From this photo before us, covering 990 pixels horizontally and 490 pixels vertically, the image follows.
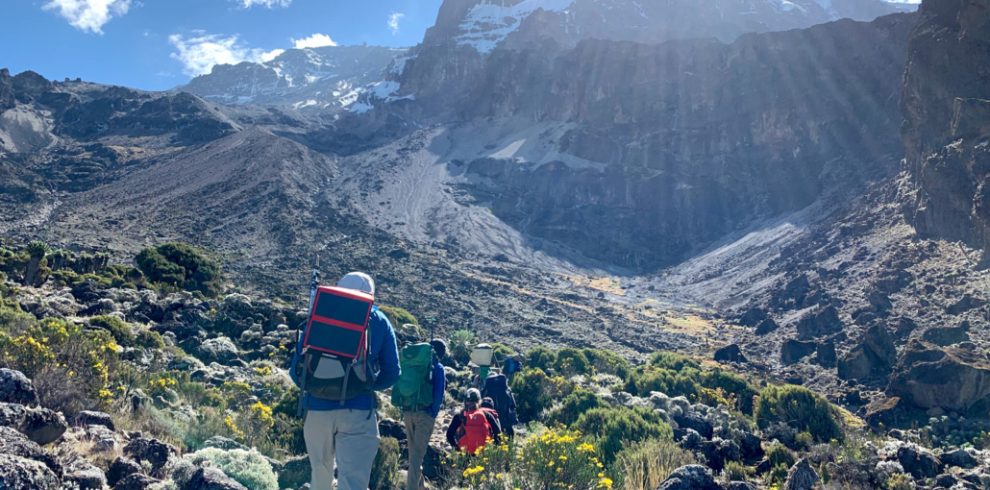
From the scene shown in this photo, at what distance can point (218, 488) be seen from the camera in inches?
175

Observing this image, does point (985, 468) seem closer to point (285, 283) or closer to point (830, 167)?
→ point (285, 283)

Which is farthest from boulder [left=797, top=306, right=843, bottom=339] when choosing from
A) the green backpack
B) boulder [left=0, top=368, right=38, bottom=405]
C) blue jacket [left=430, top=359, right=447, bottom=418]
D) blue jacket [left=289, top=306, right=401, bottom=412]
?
boulder [left=0, top=368, right=38, bottom=405]

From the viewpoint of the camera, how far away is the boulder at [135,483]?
434 centimetres

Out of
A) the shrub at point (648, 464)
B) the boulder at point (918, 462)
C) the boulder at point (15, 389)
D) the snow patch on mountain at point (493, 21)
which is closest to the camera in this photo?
the boulder at point (15, 389)

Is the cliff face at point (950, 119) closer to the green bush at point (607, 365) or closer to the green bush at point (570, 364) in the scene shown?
the green bush at point (607, 365)

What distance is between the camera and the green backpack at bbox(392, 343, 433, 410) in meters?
5.96

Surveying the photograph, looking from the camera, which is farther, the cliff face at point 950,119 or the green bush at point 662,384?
the cliff face at point 950,119

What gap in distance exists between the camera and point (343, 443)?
438cm

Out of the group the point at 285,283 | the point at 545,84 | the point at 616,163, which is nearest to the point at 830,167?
the point at 616,163

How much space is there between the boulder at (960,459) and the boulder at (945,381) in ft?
20.6

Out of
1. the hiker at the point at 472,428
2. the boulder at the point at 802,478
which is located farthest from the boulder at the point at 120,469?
the boulder at the point at 802,478

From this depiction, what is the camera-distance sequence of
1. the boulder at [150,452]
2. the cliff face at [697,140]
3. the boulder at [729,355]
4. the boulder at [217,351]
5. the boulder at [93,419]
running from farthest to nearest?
the cliff face at [697,140], the boulder at [729,355], the boulder at [217,351], the boulder at [93,419], the boulder at [150,452]

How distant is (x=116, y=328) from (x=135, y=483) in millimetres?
7940

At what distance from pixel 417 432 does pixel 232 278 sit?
2981cm
